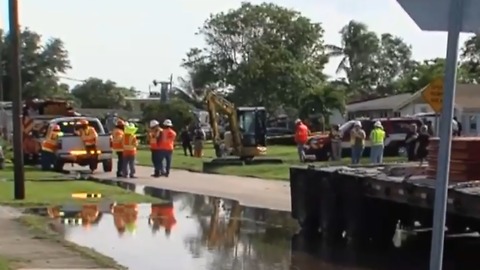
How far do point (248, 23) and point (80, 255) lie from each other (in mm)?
76496

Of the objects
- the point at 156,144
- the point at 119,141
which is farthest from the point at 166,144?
the point at 119,141

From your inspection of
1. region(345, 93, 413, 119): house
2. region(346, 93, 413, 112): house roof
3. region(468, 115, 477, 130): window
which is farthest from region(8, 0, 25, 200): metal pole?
region(346, 93, 413, 112): house roof

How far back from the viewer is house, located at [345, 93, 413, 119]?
77650 millimetres

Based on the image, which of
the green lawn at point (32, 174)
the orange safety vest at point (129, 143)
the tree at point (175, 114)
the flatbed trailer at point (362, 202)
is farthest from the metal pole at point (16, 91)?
the tree at point (175, 114)

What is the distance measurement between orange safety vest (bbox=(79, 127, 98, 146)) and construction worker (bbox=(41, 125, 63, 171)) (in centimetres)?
91

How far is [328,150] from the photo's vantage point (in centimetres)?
4019

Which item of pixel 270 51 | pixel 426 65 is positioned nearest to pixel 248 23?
pixel 270 51

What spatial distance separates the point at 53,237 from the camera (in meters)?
15.4

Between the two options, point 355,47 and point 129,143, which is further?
point 355,47

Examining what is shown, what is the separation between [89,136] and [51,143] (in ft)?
4.42

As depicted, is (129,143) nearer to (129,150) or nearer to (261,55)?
(129,150)

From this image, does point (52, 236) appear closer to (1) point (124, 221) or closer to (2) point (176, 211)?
(1) point (124, 221)

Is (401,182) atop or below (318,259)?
atop

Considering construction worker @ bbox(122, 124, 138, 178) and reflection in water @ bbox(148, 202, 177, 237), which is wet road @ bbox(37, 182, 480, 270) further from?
construction worker @ bbox(122, 124, 138, 178)
